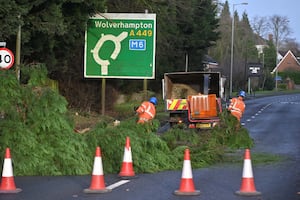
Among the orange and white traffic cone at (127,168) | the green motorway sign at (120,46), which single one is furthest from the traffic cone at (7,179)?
the green motorway sign at (120,46)

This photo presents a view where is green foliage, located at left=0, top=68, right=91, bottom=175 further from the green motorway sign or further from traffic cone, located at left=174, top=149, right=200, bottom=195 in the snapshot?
the green motorway sign

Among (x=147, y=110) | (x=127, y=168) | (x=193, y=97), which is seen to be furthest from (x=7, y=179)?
(x=193, y=97)

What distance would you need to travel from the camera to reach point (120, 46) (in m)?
26.6

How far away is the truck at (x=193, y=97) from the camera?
25.7 meters

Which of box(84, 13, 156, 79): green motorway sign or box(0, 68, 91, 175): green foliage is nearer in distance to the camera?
box(0, 68, 91, 175): green foliage

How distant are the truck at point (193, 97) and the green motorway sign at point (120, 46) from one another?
1455 millimetres

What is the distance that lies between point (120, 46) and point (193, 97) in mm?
3721

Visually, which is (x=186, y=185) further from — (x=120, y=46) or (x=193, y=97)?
(x=120, y=46)

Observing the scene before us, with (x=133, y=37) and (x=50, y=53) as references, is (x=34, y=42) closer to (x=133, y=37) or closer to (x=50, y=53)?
(x=50, y=53)

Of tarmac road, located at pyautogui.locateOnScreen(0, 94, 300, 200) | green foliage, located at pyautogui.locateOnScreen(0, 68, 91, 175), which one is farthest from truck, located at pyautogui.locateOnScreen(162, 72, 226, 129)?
green foliage, located at pyautogui.locateOnScreen(0, 68, 91, 175)

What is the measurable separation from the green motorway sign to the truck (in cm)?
145

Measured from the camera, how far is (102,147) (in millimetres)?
14102

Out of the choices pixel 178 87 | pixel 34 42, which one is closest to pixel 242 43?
pixel 178 87

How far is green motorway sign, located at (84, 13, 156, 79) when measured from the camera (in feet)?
86.4
